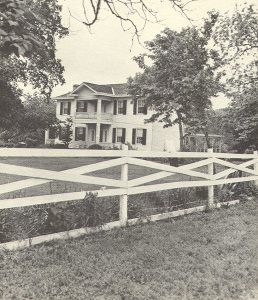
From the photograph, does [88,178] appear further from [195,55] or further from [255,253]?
[195,55]

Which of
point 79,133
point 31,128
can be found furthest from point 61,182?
point 79,133

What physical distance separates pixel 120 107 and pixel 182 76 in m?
15.9

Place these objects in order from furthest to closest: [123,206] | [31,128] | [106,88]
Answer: [106,88]
[31,128]
[123,206]

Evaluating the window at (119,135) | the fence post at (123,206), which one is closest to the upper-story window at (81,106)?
the window at (119,135)

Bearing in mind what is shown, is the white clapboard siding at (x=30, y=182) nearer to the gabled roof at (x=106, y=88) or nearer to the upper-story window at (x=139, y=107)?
the upper-story window at (x=139, y=107)

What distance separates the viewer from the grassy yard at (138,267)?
4.64 m

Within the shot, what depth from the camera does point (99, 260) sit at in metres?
5.62

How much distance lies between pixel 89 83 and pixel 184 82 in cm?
1895

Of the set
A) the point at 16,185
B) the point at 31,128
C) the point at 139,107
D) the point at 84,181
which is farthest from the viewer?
the point at 31,128

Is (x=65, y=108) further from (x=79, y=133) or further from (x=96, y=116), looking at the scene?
(x=96, y=116)

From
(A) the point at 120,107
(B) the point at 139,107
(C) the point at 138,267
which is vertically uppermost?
(A) the point at 120,107

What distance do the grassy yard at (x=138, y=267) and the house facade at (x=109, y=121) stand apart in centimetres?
3217

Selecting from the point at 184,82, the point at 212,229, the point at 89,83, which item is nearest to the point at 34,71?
the point at 184,82

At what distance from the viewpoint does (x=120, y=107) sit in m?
43.2
